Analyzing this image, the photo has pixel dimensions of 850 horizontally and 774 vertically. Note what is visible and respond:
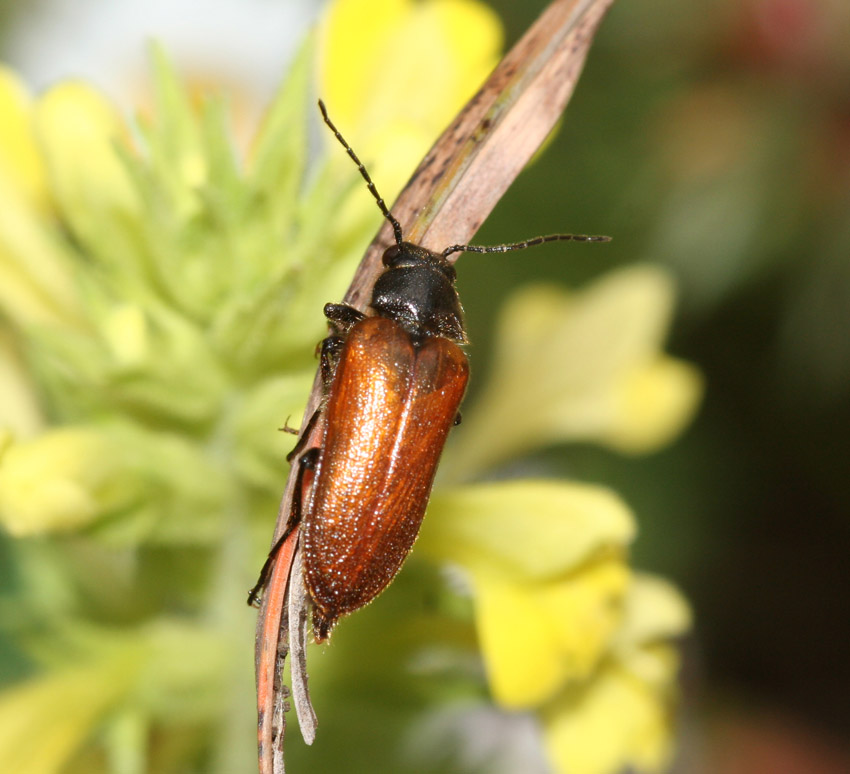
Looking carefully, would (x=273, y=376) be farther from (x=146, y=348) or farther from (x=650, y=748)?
(x=650, y=748)

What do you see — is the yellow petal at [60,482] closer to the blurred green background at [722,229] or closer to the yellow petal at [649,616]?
the yellow petal at [649,616]

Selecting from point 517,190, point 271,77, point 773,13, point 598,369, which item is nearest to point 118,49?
point 271,77

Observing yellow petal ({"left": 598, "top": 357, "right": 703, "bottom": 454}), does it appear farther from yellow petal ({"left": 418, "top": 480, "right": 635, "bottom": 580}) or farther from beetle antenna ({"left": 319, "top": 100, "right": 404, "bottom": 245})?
beetle antenna ({"left": 319, "top": 100, "right": 404, "bottom": 245})

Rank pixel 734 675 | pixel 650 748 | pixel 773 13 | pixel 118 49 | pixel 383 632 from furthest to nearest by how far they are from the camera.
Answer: pixel 118 49, pixel 734 675, pixel 773 13, pixel 650 748, pixel 383 632

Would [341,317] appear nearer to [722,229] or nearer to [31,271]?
[31,271]

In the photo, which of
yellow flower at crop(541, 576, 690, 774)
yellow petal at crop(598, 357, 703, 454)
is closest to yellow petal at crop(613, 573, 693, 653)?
yellow flower at crop(541, 576, 690, 774)

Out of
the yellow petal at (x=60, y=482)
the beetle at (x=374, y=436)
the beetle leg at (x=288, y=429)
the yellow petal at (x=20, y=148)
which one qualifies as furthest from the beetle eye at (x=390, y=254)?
the yellow petal at (x=20, y=148)
